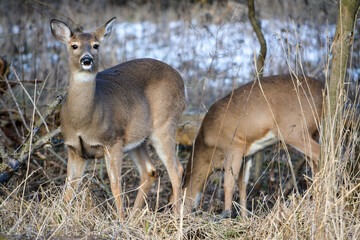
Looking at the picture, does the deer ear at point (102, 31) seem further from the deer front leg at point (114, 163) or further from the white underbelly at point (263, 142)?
the white underbelly at point (263, 142)

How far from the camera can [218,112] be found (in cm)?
623

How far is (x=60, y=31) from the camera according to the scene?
4355mm

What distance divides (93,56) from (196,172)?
7.98 feet

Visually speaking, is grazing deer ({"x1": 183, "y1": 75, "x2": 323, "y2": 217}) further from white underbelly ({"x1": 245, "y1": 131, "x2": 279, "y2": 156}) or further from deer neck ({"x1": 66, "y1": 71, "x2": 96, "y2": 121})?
deer neck ({"x1": 66, "y1": 71, "x2": 96, "y2": 121})

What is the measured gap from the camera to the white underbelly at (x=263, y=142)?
19.5 feet

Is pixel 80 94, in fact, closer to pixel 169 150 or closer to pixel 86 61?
pixel 86 61

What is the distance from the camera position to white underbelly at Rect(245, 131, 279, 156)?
234 inches

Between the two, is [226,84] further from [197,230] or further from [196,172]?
[197,230]

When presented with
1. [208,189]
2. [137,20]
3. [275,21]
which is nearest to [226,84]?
[275,21]

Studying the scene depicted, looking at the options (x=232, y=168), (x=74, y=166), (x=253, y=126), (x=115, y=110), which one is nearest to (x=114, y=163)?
(x=74, y=166)

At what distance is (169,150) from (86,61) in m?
1.53

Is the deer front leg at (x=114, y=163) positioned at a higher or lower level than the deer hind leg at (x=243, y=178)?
higher

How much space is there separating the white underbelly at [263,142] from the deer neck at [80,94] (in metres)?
2.41

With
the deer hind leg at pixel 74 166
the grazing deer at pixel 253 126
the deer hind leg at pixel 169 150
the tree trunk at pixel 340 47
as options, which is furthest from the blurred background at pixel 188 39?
the tree trunk at pixel 340 47
